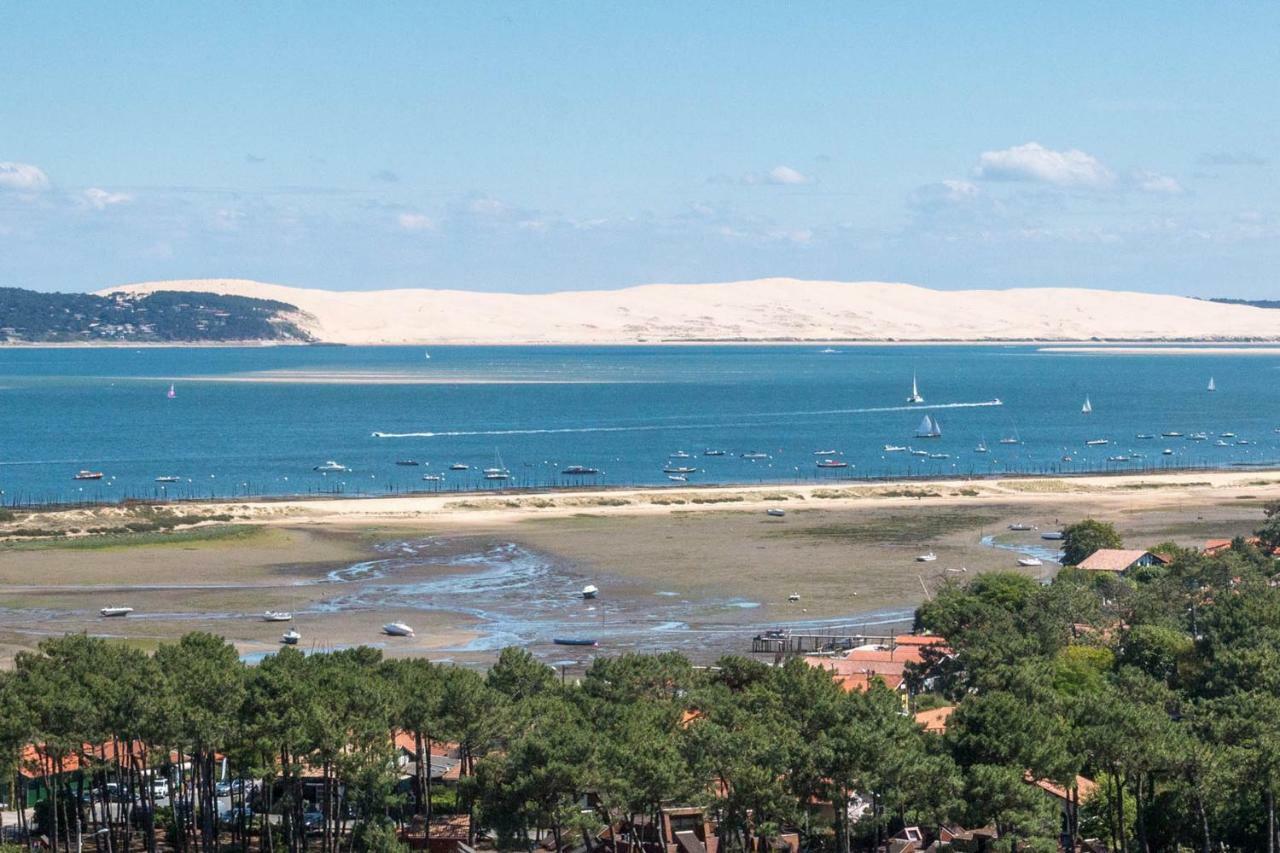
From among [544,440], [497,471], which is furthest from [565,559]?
[544,440]

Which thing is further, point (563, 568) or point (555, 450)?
point (555, 450)

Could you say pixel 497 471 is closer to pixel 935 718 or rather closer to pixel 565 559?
pixel 565 559

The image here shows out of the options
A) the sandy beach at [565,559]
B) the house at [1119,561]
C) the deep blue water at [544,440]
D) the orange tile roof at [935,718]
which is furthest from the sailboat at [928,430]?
the orange tile roof at [935,718]

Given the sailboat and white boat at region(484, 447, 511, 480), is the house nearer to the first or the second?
white boat at region(484, 447, 511, 480)

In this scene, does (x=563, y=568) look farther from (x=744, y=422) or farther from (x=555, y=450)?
(x=744, y=422)

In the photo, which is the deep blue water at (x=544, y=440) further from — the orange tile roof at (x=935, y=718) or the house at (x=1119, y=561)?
the orange tile roof at (x=935, y=718)

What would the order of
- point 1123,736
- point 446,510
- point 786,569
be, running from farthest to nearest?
point 446,510 < point 786,569 < point 1123,736

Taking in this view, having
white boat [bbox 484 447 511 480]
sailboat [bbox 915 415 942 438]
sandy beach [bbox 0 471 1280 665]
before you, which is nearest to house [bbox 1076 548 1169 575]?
sandy beach [bbox 0 471 1280 665]

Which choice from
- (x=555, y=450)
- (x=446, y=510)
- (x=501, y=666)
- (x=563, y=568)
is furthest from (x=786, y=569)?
(x=555, y=450)
